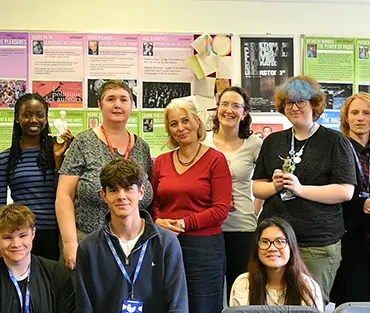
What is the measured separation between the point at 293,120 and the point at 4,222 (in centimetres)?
129

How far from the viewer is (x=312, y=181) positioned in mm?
2031

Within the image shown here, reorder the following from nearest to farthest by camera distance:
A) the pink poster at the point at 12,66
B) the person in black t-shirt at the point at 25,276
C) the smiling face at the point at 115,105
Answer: the person in black t-shirt at the point at 25,276
the smiling face at the point at 115,105
the pink poster at the point at 12,66

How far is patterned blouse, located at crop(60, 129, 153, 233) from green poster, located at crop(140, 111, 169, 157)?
988 mm

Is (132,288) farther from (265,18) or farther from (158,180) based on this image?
(265,18)

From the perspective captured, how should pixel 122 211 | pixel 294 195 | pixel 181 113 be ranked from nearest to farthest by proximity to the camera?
pixel 122 211, pixel 294 195, pixel 181 113

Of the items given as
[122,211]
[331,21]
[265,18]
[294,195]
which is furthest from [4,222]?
[331,21]

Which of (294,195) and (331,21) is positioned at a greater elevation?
(331,21)

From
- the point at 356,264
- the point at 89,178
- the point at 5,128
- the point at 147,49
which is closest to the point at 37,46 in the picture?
the point at 5,128

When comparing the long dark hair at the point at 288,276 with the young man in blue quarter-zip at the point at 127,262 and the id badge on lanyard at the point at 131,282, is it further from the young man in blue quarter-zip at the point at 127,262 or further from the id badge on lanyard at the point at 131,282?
the id badge on lanyard at the point at 131,282

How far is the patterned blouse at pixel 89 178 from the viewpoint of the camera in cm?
204

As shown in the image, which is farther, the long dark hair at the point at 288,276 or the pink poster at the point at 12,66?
the pink poster at the point at 12,66

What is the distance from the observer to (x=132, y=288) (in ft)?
5.93

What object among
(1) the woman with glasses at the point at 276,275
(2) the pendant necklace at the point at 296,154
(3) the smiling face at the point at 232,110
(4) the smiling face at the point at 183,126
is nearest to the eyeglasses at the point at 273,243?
(1) the woman with glasses at the point at 276,275

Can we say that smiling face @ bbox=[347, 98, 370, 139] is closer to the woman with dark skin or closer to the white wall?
the white wall
